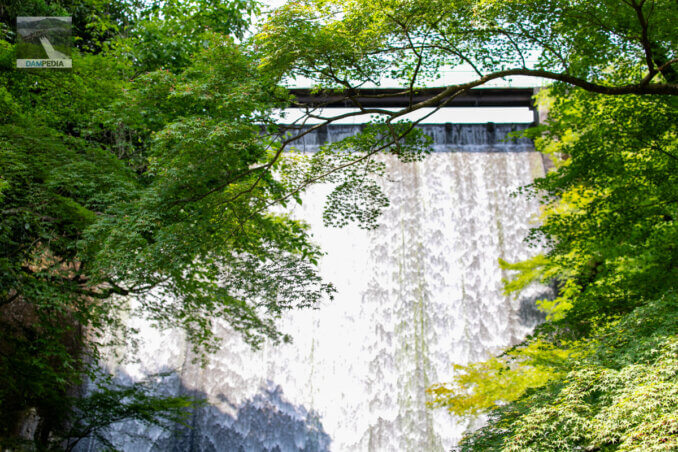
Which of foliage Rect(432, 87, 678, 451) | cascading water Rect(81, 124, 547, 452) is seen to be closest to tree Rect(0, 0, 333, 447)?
cascading water Rect(81, 124, 547, 452)

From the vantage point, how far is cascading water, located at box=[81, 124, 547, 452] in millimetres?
11148

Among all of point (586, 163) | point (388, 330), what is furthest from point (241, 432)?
point (586, 163)

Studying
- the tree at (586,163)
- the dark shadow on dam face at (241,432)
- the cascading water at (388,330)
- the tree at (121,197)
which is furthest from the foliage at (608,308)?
the dark shadow on dam face at (241,432)

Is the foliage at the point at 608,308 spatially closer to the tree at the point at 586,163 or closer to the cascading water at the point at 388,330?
the tree at the point at 586,163

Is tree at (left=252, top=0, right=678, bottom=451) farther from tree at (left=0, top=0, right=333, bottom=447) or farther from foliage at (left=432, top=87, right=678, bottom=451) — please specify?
tree at (left=0, top=0, right=333, bottom=447)

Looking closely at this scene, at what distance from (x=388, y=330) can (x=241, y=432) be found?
3459 millimetres

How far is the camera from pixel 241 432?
11125 mm

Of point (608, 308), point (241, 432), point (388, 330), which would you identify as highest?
point (388, 330)

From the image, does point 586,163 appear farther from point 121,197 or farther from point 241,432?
point 241,432

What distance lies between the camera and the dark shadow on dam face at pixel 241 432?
11.0 m

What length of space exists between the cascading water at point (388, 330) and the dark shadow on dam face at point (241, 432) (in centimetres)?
2

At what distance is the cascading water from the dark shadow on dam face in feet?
0.06

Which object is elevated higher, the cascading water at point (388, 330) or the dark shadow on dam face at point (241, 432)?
the cascading water at point (388, 330)

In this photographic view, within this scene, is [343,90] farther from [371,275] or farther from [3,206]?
[371,275]
